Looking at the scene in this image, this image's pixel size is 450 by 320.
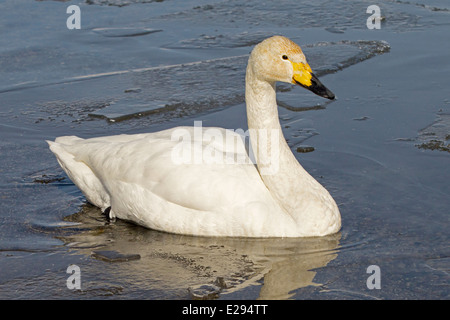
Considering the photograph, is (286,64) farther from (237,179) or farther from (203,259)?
(203,259)

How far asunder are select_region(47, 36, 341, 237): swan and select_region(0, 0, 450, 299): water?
6.2 inches

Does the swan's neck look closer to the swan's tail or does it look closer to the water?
the water

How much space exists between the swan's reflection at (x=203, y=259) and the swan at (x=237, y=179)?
117 mm

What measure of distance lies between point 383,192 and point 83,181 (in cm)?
268

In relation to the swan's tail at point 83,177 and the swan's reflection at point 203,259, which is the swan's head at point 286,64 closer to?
the swan's reflection at point 203,259

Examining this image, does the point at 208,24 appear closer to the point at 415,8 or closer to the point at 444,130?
the point at 415,8

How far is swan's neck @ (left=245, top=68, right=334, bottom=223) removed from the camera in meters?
5.99

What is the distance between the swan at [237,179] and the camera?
586cm

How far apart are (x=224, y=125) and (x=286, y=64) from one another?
2573 millimetres

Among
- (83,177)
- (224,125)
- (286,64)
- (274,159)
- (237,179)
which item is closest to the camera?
(286,64)

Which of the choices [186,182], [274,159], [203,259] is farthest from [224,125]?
[203,259]

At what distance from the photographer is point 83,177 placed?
6676mm

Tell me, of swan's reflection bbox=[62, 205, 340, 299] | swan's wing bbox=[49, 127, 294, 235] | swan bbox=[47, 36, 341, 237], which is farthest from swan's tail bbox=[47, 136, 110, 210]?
swan's reflection bbox=[62, 205, 340, 299]
